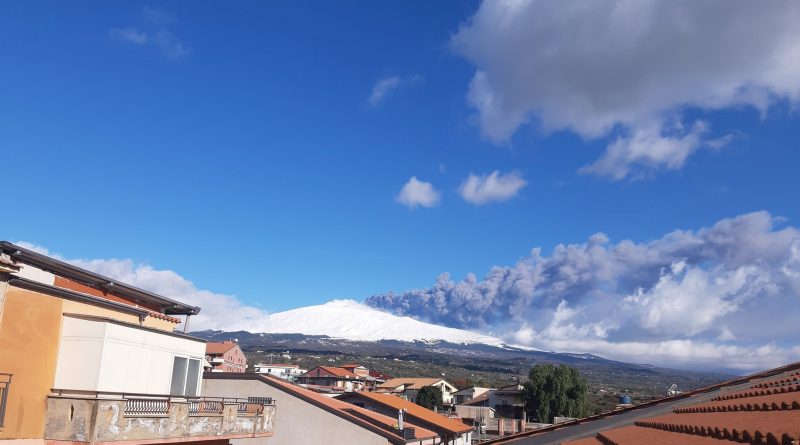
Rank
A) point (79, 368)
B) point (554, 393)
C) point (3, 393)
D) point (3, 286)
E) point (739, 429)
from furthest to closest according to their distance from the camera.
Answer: point (554, 393) → point (79, 368) → point (3, 393) → point (3, 286) → point (739, 429)

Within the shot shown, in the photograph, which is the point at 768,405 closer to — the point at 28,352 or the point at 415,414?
the point at 28,352

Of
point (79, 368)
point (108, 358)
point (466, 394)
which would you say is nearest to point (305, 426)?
point (108, 358)

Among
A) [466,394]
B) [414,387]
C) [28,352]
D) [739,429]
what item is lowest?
[466,394]

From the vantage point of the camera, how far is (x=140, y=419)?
682 inches

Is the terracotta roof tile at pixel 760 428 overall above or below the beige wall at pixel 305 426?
above

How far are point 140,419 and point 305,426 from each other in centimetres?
1674

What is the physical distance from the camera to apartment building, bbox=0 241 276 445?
15.0 metres

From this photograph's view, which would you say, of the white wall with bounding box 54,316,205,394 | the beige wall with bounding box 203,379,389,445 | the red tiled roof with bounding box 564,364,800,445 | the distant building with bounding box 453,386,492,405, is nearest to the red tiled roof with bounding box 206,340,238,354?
the distant building with bounding box 453,386,492,405

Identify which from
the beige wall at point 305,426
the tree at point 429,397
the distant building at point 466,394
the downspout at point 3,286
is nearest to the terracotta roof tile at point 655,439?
the downspout at point 3,286

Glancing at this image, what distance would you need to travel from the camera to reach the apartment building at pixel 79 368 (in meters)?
15.0

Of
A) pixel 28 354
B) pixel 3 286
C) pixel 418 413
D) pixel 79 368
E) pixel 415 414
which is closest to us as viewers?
pixel 3 286

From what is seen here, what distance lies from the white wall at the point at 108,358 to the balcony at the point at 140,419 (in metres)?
0.41

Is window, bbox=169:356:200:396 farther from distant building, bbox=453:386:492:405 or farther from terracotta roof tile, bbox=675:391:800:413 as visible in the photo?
distant building, bbox=453:386:492:405

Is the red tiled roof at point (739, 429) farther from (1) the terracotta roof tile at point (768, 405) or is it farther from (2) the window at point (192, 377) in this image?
(2) the window at point (192, 377)
